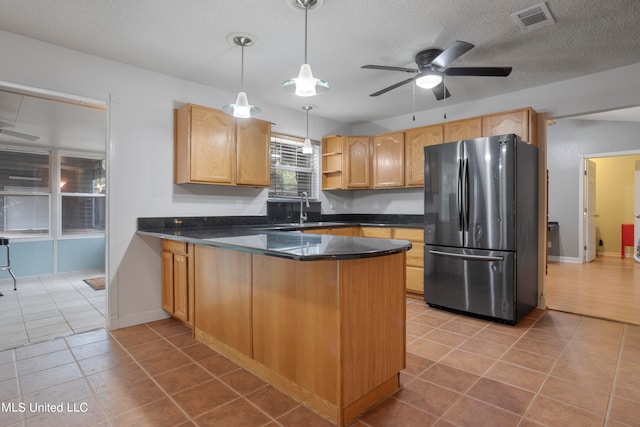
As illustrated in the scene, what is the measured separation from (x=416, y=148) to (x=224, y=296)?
320 cm

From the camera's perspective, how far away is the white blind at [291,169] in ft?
15.0

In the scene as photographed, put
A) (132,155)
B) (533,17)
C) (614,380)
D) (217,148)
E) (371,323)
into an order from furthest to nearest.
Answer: (217,148) < (132,155) < (533,17) < (614,380) < (371,323)

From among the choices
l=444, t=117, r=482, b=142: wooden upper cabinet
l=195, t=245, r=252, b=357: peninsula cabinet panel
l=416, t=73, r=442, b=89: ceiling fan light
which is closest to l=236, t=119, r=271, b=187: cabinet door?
l=195, t=245, r=252, b=357: peninsula cabinet panel

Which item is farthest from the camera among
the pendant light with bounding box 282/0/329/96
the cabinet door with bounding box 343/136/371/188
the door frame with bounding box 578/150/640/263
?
the door frame with bounding box 578/150/640/263

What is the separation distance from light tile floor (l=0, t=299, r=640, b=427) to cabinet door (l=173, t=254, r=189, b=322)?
0.20 metres

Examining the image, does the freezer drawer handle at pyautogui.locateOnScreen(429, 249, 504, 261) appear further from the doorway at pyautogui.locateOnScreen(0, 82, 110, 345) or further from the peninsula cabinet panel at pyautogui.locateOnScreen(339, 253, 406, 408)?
the doorway at pyautogui.locateOnScreen(0, 82, 110, 345)

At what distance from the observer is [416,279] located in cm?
410

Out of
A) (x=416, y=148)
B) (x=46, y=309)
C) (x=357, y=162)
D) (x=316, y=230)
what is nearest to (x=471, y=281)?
(x=316, y=230)

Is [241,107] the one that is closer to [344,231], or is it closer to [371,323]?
[371,323]

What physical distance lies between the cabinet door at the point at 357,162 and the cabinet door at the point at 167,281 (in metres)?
2.67

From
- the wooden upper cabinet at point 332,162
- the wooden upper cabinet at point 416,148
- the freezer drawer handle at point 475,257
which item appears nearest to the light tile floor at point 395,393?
the freezer drawer handle at point 475,257

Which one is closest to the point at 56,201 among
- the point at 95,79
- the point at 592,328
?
the point at 95,79

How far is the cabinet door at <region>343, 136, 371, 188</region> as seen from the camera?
4918mm

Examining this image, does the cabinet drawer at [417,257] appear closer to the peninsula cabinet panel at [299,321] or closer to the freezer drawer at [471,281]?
the freezer drawer at [471,281]
